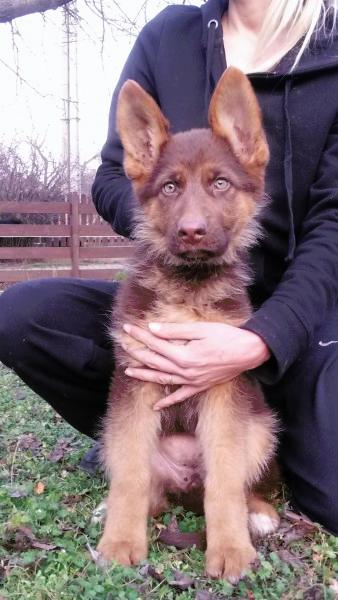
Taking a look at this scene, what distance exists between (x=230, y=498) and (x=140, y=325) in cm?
85

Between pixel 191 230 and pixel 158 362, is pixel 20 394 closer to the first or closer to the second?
pixel 158 362

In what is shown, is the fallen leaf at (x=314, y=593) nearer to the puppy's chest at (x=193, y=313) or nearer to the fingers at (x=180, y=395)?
the fingers at (x=180, y=395)

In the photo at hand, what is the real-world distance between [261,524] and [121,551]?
2.50 ft

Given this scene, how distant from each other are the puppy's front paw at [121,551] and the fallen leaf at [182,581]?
168 millimetres

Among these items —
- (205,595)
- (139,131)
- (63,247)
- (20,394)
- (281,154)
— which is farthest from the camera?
(63,247)

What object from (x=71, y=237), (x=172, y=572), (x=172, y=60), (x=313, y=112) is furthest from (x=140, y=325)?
(x=71, y=237)

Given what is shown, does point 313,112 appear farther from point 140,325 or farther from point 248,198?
point 140,325

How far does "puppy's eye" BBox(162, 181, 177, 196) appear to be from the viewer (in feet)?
9.68

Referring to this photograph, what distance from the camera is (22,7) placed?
6.76 metres

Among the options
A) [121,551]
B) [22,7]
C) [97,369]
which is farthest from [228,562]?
[22,7]

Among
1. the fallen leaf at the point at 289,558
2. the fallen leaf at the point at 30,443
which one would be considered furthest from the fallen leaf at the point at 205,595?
the fallen leaf at the point at 30,443

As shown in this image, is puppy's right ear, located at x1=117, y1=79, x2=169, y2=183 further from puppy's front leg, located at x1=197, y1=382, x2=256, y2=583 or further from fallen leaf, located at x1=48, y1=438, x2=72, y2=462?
fallen leaf, located at x1=48, y1=438, x2=72, y2=462

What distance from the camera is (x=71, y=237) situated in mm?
14805

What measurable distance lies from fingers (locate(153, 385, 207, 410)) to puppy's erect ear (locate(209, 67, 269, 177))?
1032 millimetres
